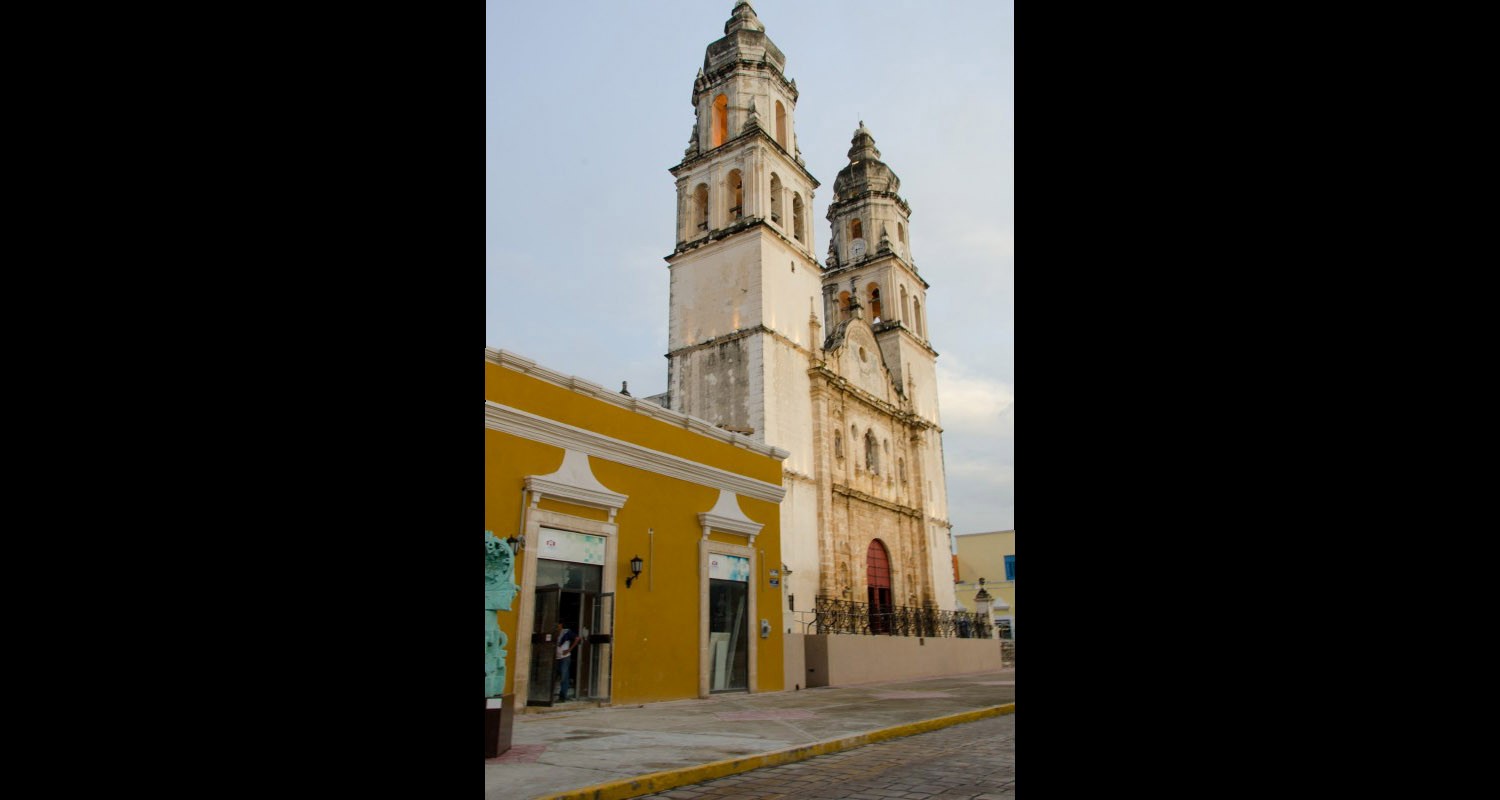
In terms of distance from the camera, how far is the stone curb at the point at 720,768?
5.04 meters

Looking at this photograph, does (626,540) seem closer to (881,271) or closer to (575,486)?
(575,486)

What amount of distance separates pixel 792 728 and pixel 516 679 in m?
3.62

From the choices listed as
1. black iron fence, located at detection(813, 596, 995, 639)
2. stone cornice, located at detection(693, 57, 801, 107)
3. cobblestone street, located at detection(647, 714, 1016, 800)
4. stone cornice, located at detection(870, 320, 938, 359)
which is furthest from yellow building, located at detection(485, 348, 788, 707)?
stone cornice, located at detection(870, 320, 938, 359)

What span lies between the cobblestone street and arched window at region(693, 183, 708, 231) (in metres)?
20.7

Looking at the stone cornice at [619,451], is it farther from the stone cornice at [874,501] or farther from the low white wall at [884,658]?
the stone cornice at [874,501]

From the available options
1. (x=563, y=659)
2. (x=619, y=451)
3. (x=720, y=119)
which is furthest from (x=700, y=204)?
(x=563, y=659)

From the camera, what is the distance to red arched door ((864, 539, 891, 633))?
2531cm

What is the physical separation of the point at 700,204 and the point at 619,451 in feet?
51.0

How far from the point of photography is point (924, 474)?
99.5ft

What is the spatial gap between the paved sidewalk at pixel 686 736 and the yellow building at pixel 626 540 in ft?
2.16

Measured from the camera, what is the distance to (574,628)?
1161 centimetres
